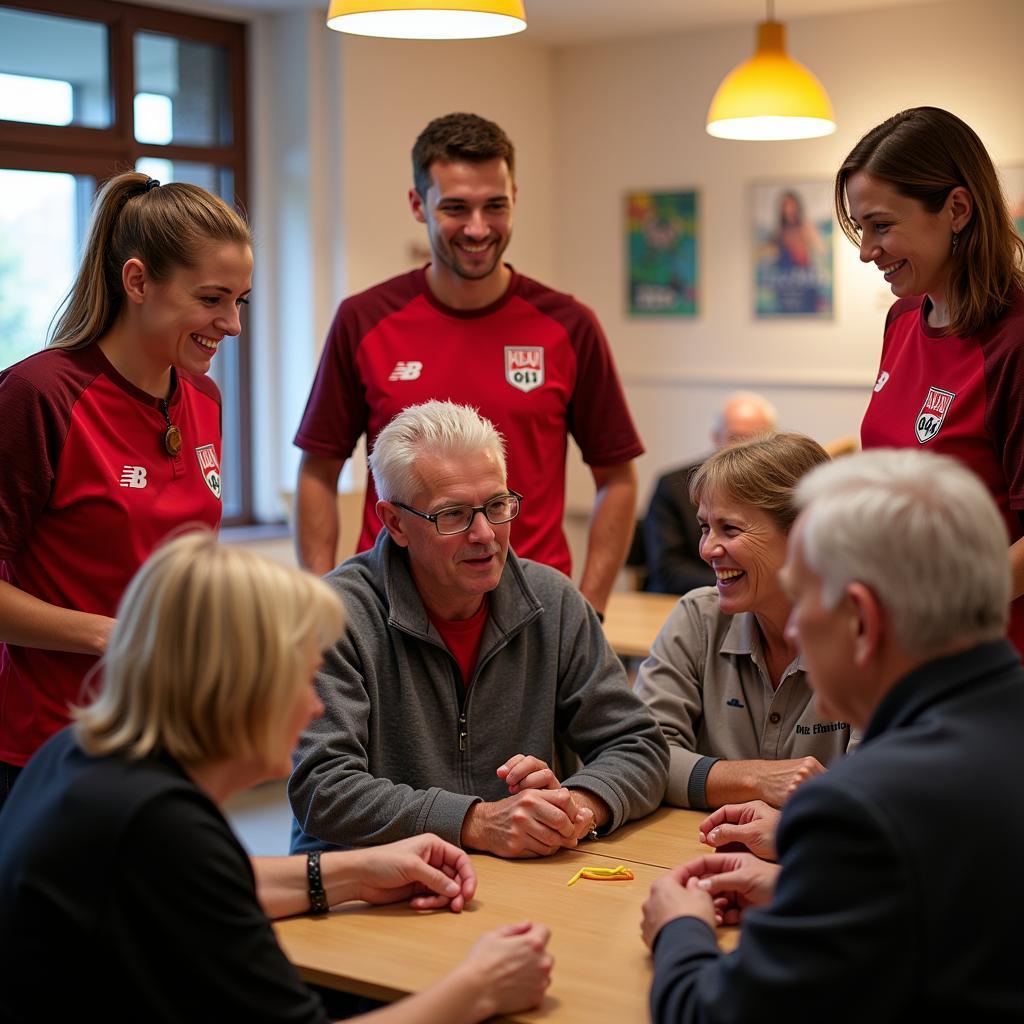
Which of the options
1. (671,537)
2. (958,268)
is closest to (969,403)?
(958,268)

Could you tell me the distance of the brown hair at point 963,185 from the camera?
7.86 ft

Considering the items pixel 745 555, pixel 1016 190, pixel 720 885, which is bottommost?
pixel 720 885

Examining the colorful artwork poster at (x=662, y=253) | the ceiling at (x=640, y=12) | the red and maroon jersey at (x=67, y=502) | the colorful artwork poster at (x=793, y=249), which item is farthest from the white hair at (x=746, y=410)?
the red and maroon jersey at (x=67, y=502)

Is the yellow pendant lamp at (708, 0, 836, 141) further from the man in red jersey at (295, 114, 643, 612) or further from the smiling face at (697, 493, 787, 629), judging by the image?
the smiling face at (697, 493, 787, 629)

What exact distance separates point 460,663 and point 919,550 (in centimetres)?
116

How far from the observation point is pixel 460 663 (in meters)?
2.38

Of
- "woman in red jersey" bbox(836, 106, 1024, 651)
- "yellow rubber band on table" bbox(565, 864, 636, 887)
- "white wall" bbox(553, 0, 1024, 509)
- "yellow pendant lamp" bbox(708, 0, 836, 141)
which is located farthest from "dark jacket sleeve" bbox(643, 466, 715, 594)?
"yellow rubber band on table" bbox(565, 864, 636, 887)

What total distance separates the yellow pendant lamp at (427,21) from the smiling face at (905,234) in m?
0.71

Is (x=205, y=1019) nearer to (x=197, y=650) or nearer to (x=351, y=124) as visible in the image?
(x=197, y=650)

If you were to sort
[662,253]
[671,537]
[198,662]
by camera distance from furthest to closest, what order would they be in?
[662,253], [671,537], [198,662]

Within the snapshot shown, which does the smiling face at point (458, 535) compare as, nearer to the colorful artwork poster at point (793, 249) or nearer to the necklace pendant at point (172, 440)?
the necklace pendant at point (172, 440)

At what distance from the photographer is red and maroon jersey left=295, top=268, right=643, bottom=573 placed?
314cm

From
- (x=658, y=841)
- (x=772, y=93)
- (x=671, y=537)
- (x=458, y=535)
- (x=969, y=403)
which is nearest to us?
(x=658, y=841)

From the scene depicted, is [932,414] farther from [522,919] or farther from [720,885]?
[522,919]
